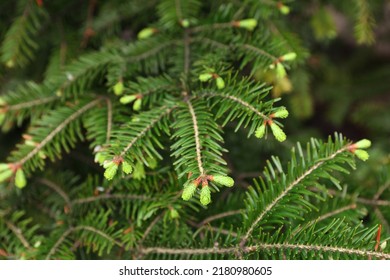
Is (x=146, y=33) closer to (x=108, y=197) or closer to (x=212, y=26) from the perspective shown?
(x=212, y=26)

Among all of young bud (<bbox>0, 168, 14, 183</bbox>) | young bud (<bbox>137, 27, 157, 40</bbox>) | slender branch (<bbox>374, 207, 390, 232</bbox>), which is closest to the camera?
young bud (<bbox>0, 168, 14, 183</bbox>)

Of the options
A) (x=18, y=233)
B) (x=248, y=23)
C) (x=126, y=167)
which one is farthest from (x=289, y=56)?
(x=18, y=233)

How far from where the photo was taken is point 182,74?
117 centimetres

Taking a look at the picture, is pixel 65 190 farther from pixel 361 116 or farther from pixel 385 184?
pixel 361 116

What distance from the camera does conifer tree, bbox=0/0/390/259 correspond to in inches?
38.7

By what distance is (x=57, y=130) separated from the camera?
121 cm

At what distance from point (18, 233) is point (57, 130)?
0.34 m

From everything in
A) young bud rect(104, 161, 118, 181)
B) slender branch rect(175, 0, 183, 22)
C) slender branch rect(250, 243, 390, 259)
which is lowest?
slender branch rect(250, 243, 390, 259)

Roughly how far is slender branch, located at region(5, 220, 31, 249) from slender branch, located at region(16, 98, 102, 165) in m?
0.25

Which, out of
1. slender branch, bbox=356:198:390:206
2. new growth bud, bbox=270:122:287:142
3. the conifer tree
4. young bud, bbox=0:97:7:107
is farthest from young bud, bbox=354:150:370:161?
young bud, bbox=0:97:7:107

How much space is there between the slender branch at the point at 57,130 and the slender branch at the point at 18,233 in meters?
0.25

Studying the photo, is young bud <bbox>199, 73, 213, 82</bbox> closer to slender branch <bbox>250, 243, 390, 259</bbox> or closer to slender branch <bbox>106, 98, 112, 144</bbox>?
slender branch <bbox>106, 98, 112, 144</bbox>

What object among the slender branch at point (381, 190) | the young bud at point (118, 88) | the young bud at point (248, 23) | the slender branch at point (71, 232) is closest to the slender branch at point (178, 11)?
the young bud at point (248, 23)
